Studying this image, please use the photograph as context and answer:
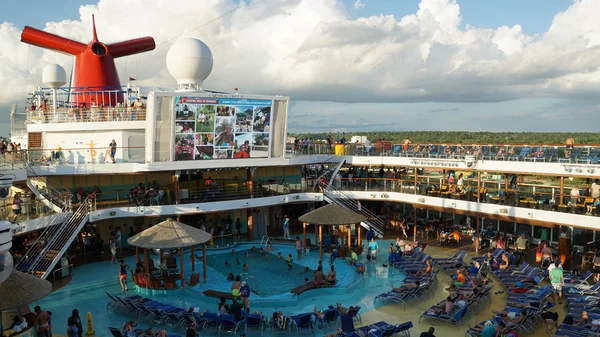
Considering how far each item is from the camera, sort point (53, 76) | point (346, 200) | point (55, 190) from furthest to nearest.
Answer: point (53, 76)
point (346, 200)
point (55, 190)

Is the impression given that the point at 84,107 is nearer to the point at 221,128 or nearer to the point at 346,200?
Result: the point at 221,128

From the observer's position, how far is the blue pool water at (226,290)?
16922mm

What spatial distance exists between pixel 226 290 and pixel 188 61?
13886 millimetres

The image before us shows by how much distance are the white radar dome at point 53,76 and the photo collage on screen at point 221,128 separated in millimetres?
11716

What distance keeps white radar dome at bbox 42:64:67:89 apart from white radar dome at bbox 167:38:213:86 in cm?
818

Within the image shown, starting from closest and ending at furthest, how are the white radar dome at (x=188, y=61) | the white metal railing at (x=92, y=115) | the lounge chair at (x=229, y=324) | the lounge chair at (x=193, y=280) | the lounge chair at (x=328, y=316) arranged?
1. the lounge chair at (x=229, y=324)
2. the lounge chair at (x=328, y=316)
3. the lounge chair at (x=193, y=280)
4. the white metal railing at (x=92, y=115)
5. the white radar dome at (x=188, y=61)

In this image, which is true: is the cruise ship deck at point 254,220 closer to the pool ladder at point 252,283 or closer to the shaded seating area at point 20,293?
the pool ladder at point 252,283

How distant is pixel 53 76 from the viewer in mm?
30359

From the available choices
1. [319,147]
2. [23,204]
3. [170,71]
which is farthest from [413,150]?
[23,204]

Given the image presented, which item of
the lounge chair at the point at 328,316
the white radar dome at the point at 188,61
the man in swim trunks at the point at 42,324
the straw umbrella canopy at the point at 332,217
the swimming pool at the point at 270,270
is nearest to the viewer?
the man in swim trunks at the point at 42,324

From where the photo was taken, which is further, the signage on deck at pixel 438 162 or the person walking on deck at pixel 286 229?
the person walking on deck at pixel 286 229

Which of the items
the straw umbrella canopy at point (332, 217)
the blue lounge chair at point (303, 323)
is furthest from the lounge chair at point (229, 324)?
the straw umbrella canopy at point (332, 217)

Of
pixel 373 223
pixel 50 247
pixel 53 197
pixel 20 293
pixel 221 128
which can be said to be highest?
pixel 221 128

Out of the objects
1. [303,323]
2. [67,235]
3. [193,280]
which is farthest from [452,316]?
[67,235]
